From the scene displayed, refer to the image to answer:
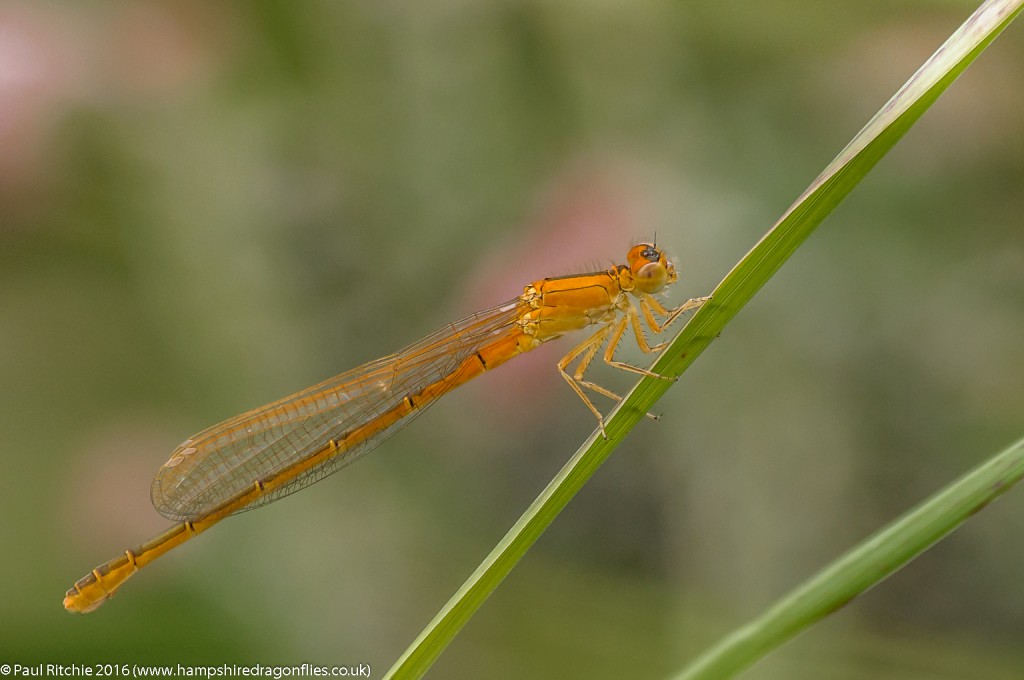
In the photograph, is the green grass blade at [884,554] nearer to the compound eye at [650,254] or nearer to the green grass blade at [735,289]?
the green grass blade at [735,289]

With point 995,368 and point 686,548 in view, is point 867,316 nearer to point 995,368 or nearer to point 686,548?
point 995,368

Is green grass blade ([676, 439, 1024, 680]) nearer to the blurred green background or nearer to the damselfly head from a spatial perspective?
the damselfly head

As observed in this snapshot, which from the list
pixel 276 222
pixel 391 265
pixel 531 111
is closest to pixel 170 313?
pixel 276 222

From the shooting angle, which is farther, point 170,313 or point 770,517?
point 170,313

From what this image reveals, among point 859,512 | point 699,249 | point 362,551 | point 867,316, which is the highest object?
point 699,249

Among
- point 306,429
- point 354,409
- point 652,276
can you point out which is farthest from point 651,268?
point 306,429

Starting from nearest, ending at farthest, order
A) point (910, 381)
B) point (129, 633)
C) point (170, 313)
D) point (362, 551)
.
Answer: point (129, 633), point (910, 381), point (362, 551), point (170, 313)

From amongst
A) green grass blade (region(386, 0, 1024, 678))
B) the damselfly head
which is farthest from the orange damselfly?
green grass blade (region(386, 0, 1024, 678))

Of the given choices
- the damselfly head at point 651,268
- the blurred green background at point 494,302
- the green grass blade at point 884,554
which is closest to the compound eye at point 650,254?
the damselfly head at point 651,268
